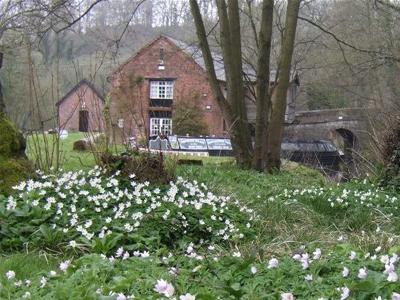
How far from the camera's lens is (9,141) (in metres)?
7.49

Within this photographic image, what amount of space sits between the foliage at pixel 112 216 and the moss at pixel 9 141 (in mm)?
711

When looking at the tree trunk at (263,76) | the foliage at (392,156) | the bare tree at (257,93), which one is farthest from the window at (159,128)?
the foliage at (392,156)

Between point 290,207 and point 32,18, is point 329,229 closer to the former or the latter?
point 290,207

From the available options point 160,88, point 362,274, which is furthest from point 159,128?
point 160,88

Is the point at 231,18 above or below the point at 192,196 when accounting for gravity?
above

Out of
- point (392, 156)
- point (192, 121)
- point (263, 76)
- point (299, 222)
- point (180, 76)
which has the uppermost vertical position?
point (180, 76)

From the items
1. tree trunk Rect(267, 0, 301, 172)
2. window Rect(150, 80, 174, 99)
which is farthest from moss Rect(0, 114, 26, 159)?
window Rect(150, 80, 174, 99)

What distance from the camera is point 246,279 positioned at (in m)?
3.23

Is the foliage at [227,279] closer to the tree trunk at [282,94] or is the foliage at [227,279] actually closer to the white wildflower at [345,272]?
the white wildflower at [345,272]

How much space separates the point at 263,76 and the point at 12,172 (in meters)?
7.58

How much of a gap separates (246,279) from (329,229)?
342 cm

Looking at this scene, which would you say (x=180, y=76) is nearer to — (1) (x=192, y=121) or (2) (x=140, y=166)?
(1) (x=192, y=121)

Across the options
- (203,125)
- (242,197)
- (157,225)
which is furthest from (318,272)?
(203,125)

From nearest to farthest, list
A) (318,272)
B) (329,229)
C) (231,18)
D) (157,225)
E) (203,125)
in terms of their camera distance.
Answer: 1. (318,272)
2. (157,225)
3. (329,229)
4. (231,18)
5. (203,125)
